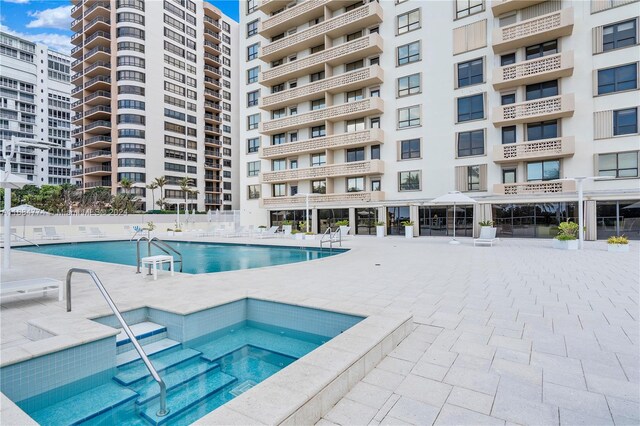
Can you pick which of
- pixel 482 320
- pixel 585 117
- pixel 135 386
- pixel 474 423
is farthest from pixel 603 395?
pixel 585 117

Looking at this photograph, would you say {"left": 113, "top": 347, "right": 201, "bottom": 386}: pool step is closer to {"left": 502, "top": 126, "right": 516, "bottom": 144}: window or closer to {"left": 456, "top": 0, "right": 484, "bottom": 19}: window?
{"left": 502, "top": 126, "right": 516, "bottom": 144}: window

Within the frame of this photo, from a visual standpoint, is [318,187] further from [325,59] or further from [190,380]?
[190,380]

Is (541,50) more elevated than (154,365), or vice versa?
(541,50)

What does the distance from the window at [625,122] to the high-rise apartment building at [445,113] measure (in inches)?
2.2

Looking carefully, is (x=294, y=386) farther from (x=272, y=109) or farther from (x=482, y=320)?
(x=272, y=109)

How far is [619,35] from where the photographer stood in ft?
61.4

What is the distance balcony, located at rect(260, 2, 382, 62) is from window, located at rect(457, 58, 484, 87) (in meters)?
7.67

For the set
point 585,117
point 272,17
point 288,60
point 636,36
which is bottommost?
point 585,117

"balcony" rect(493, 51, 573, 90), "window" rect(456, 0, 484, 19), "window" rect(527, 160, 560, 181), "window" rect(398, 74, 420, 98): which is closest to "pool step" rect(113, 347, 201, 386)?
"window" rect(527, 160, 560, 181)

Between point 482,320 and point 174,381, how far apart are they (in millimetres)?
4342

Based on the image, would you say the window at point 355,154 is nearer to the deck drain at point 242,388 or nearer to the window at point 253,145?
the window at point 253,145

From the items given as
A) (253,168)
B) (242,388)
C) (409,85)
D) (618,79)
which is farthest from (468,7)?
(242,388)

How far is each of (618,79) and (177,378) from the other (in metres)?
25.4

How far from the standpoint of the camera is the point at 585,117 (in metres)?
19.3
